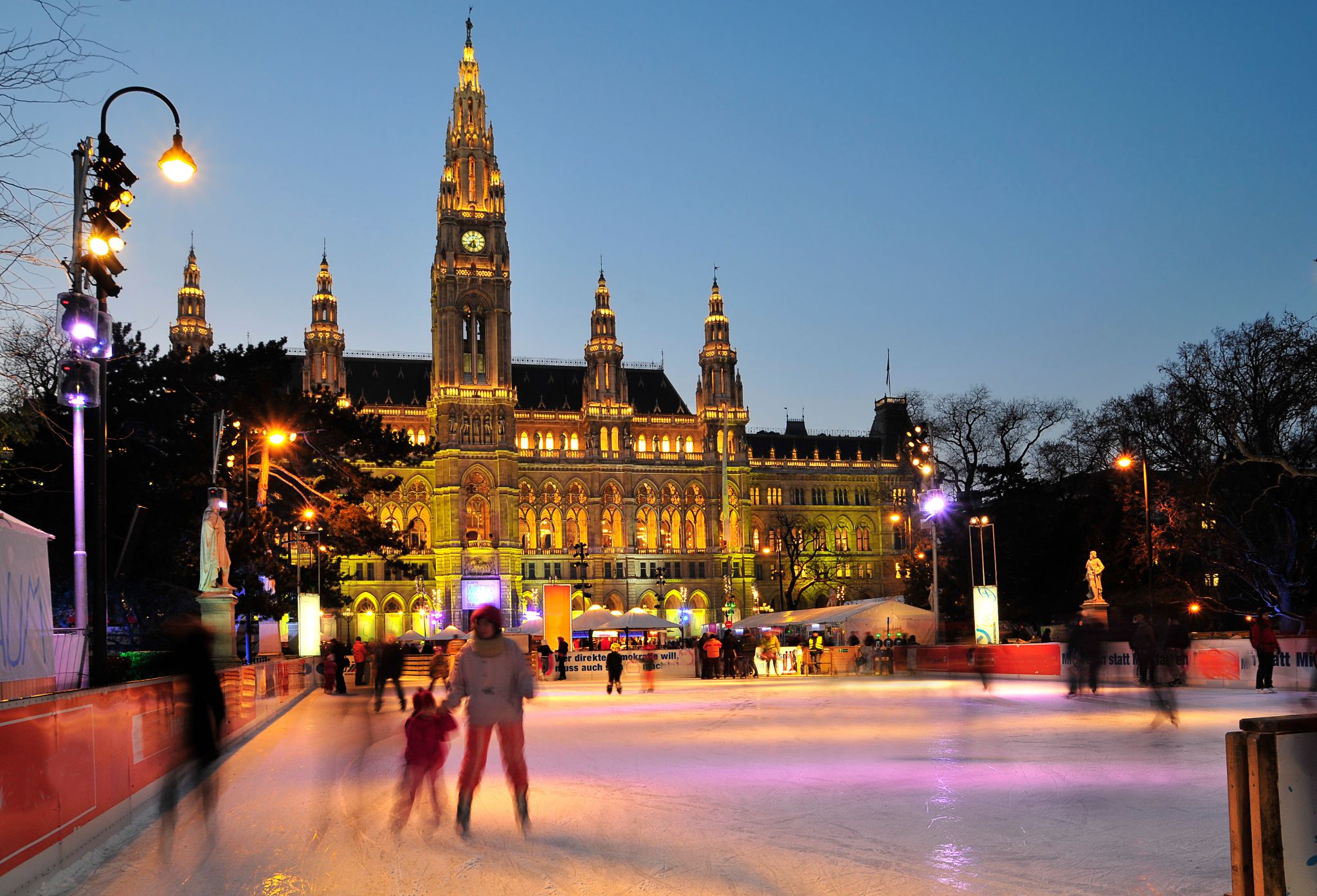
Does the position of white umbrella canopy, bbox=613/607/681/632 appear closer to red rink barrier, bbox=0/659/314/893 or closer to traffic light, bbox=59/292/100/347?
red rink barrier, bbox=0/659/314/893

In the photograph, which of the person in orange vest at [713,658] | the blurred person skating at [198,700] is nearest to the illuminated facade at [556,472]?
the person in orange vest at [713,658]

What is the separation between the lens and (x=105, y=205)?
13.6 meters

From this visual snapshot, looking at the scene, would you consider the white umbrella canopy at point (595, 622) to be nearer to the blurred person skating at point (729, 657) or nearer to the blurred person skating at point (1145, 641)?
the blurred person skating at point (729, 657)

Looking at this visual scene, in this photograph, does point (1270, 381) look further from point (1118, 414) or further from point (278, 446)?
point (278, 446)

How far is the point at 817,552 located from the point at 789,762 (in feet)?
315

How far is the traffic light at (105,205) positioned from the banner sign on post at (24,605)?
23.4 feet

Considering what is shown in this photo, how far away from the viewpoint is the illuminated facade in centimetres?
9950

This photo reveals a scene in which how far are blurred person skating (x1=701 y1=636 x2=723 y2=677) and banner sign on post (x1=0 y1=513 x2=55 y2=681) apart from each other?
24.7 metres

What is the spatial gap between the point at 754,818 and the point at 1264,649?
63.0ft

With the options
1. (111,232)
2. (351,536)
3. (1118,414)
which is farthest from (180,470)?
(1118,414)

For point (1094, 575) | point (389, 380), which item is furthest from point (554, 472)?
point (1094, 575)

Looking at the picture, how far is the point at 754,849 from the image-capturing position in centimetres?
909

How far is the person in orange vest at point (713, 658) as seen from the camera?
43.2m

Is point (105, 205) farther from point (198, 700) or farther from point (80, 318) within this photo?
point (198, 700)
